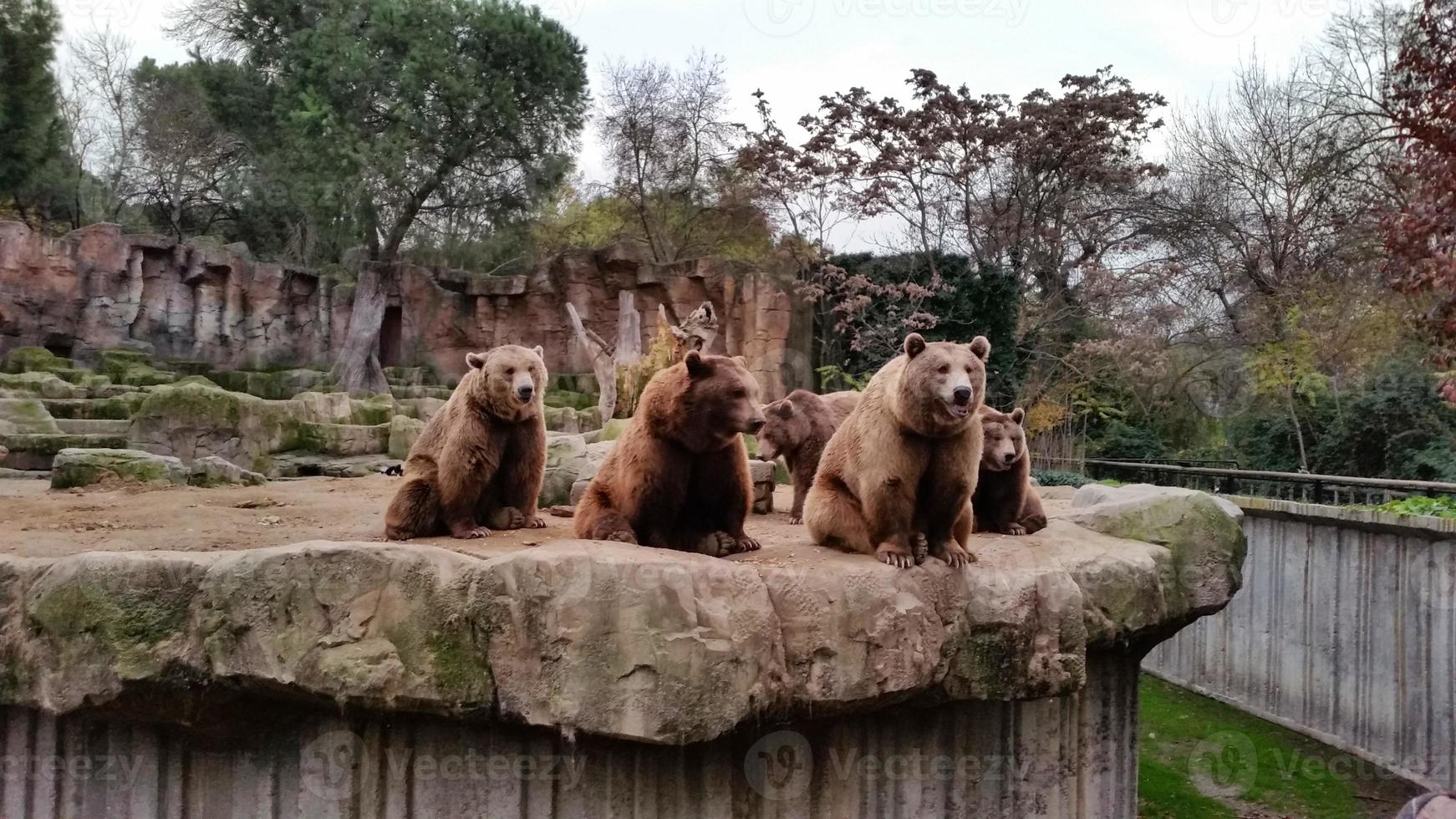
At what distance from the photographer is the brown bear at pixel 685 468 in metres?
4.51

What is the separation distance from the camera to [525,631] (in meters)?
4.00

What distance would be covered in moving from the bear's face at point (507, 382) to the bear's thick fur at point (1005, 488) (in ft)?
8.85

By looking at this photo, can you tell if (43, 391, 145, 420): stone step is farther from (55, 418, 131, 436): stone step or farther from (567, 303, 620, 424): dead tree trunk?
(567, 303, 620, 424): dead tree trunk

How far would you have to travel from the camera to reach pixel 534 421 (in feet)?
17.9

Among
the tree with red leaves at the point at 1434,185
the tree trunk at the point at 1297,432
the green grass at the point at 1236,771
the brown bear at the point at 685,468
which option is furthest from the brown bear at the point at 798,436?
the tree trunk at the point at 1297,432

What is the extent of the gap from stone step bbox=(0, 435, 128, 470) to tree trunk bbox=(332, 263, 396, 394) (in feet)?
38.1

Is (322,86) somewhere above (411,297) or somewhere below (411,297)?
above

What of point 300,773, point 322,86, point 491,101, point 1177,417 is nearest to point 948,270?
point 1177,417

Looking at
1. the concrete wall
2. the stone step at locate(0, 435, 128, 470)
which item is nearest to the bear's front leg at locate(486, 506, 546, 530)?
the concrete wall

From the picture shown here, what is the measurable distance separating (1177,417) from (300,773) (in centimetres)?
2039

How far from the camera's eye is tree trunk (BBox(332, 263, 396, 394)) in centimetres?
2300

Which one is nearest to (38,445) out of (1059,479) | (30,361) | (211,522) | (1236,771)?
(211,522)

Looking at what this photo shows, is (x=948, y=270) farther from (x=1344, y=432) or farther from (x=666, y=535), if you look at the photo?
(x=666, y=535)

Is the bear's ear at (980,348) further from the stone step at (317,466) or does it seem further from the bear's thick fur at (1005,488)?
the stone step at (317,466)
